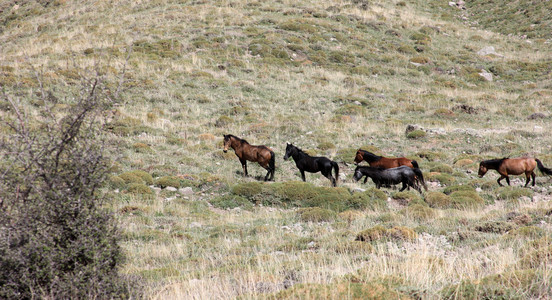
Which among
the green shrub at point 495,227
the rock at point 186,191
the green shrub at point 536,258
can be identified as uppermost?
the green shrub at point 536,258

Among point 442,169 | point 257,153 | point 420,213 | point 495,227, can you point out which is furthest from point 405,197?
point 257,153

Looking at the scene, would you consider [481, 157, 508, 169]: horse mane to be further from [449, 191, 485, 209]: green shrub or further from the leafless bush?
the leafless bush

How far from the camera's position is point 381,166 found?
49.2 ft

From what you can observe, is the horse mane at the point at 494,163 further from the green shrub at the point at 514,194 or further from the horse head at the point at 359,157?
the horse head at the point at 359,157

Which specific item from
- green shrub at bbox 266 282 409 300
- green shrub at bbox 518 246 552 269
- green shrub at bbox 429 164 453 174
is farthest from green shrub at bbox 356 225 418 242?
green shrub at bbox 429 164 453 174

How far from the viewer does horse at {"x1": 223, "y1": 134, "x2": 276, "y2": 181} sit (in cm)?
1515

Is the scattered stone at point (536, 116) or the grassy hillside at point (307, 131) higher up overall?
the grassy hillside at point (307, 131)

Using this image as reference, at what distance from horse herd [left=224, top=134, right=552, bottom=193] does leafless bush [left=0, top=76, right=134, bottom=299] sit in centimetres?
1053

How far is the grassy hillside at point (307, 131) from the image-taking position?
229 inches

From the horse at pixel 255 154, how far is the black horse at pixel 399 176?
3382mm

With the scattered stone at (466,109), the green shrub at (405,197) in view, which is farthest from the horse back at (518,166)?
the scattered stone at (466,109)

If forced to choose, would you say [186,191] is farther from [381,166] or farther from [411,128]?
[411,128]

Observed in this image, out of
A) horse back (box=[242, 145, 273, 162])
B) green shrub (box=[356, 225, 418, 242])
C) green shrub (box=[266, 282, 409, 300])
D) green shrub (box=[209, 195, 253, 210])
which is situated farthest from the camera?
horse back (box=[242, 145, 273, 162])

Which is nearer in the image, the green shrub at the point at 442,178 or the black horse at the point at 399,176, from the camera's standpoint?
the black horse at the point at 399,176
